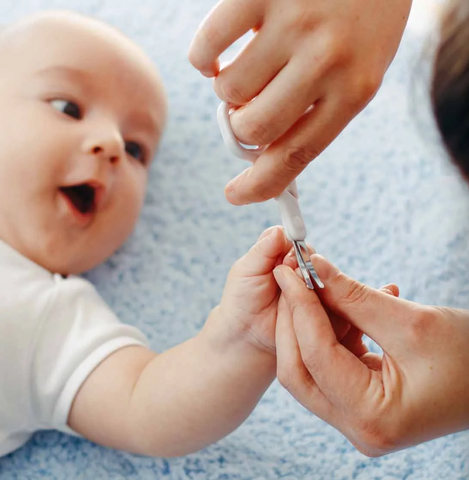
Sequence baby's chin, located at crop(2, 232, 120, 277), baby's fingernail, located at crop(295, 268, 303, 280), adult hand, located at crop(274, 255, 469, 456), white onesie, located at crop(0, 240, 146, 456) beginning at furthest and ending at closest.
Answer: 1. baby's chin, located at crop(2, 232, 120, 277)
2. white onesie, located at crop(0, 240, 146, 456)
3. baby's fingernail, located at crop(295, 268, 303, 280)
4. adult hand, located at crop(274, 255, 469, 456)

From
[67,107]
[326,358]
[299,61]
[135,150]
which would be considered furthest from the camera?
[135,150]

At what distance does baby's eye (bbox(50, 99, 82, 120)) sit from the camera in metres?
1.18

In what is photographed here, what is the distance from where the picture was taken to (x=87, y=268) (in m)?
1.24

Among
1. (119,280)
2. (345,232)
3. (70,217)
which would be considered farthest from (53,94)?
(345,232)

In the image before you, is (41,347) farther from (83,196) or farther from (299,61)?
(299,61)

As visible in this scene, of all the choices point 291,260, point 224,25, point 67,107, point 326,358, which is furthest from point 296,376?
point 67,107

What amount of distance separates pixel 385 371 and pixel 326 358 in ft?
0.22

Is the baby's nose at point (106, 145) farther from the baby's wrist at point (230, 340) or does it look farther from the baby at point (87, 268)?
the baby's wrist at point (230, 340)

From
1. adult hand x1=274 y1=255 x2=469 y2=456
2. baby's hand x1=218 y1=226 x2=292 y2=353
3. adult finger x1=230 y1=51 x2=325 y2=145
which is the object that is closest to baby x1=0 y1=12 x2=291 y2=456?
baby's hand x1=218 y1=226 x2=292 y2=353

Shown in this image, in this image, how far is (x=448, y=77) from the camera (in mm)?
766

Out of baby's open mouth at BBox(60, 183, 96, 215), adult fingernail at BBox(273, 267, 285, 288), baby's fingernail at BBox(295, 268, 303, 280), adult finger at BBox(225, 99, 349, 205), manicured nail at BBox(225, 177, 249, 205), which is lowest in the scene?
baby's open mouth at BBox(60, 183, 96, 215)

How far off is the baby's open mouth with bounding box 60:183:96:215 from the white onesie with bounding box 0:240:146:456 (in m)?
0.15

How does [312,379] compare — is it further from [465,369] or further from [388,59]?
[388,59]

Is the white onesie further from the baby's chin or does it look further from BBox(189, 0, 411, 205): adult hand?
BBox(189, 0, 411, 205): adult hand
